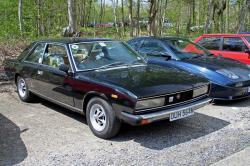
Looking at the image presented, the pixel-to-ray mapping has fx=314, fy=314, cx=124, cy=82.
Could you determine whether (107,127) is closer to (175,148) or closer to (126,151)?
(126,151)

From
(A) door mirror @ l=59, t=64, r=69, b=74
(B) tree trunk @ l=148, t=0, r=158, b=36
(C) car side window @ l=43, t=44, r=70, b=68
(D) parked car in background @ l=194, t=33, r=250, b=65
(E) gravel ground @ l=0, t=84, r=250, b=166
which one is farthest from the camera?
(B) tree trunk @ l=148, t=0, r=158, b=36

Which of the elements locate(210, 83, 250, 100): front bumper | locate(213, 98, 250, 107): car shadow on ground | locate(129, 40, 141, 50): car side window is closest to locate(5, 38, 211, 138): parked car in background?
locate(210, 83, 250, 100): front bumper

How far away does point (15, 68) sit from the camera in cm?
732

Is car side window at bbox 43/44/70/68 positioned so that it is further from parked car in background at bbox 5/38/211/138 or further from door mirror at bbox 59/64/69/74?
door mirror at bbox 59/64/69/74

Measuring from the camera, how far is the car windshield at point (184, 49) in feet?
25.2

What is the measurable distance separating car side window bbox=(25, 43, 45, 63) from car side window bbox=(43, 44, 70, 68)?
0.71 feet

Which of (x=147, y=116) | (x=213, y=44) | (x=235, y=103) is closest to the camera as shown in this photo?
(x=147, y=116)

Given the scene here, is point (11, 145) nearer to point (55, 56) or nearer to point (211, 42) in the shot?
point (55, 56)

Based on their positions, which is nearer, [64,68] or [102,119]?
[102,119]

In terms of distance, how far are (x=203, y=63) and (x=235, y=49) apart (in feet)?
8.81

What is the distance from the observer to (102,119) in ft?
16.0

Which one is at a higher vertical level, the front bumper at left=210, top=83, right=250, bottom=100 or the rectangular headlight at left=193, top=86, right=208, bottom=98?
the rectangular headlight at left=193, top=86, right=208, bottom=98

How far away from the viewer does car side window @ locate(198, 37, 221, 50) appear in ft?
31.9

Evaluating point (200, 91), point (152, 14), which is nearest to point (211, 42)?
→ point (200, 91)
